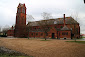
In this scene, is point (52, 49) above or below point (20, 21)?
below

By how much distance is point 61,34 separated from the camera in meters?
44.6

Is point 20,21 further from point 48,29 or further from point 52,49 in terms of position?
point 52,49

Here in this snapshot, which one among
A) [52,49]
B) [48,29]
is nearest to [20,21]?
[48,29]

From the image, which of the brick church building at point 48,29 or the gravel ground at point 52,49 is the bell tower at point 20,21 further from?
the gravel ground at point 52,49

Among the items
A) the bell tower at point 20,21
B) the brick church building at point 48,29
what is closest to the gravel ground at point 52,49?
the brick church building at point 48,29

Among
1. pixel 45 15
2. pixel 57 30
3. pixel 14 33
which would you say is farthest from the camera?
pixel 14 33

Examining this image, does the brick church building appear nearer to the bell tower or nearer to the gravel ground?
the bell tower

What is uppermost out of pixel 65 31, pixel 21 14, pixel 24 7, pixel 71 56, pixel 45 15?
pixel 24 7

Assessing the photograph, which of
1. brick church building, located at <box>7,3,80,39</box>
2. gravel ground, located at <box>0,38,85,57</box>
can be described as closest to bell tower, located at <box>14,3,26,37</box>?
brick church building, located at <box>7,3,80,39</box>

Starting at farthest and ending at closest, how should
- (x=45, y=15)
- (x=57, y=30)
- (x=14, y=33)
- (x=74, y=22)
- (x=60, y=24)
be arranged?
(x=14, y=33)
(x=60, y=24)
(x=57, y=30)
(x=45, y=15)
(x=74, y=22)

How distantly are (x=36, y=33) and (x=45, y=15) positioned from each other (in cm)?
2238

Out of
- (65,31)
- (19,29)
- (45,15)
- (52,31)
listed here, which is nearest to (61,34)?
(65,31)

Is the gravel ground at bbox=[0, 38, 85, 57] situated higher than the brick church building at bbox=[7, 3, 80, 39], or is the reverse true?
the brick church building at bbox=[7, 3, 80, 39]

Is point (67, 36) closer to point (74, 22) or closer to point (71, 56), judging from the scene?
point (74, 22)
